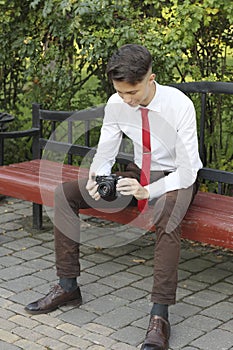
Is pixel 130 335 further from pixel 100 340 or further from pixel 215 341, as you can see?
pixel 215 341

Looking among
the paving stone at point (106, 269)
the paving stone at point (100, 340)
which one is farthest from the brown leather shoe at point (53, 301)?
the paving stone at point (106, 269)

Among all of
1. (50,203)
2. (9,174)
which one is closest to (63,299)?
(50,203)

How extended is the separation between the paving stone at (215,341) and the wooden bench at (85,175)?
47 cm

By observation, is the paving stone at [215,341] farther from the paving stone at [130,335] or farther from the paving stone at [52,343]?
the paving stone at [52,343]

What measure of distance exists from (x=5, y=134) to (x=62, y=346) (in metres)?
2.14

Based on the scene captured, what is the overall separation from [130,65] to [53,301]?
4.67ft

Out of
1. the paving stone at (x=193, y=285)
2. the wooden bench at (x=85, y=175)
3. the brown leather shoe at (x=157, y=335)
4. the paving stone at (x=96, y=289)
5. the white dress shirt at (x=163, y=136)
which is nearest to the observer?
the brown leather shoe at (x=157, y=335)

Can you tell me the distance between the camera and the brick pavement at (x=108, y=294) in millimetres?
4051

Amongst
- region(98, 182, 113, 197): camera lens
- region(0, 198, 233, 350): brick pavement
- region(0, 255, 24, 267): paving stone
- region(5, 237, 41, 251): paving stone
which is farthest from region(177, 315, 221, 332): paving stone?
region(5, 237, 41, 251): paving stone

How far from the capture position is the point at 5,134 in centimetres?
565

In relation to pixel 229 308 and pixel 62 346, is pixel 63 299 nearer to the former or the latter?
pixel 62 346

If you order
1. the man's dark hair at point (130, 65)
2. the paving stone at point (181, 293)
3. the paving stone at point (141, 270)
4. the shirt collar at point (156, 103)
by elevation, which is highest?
the man's dark hair at point (130, 65)

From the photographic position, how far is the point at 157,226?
406cm

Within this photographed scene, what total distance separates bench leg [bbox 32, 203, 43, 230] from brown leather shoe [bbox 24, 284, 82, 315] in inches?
57.0
